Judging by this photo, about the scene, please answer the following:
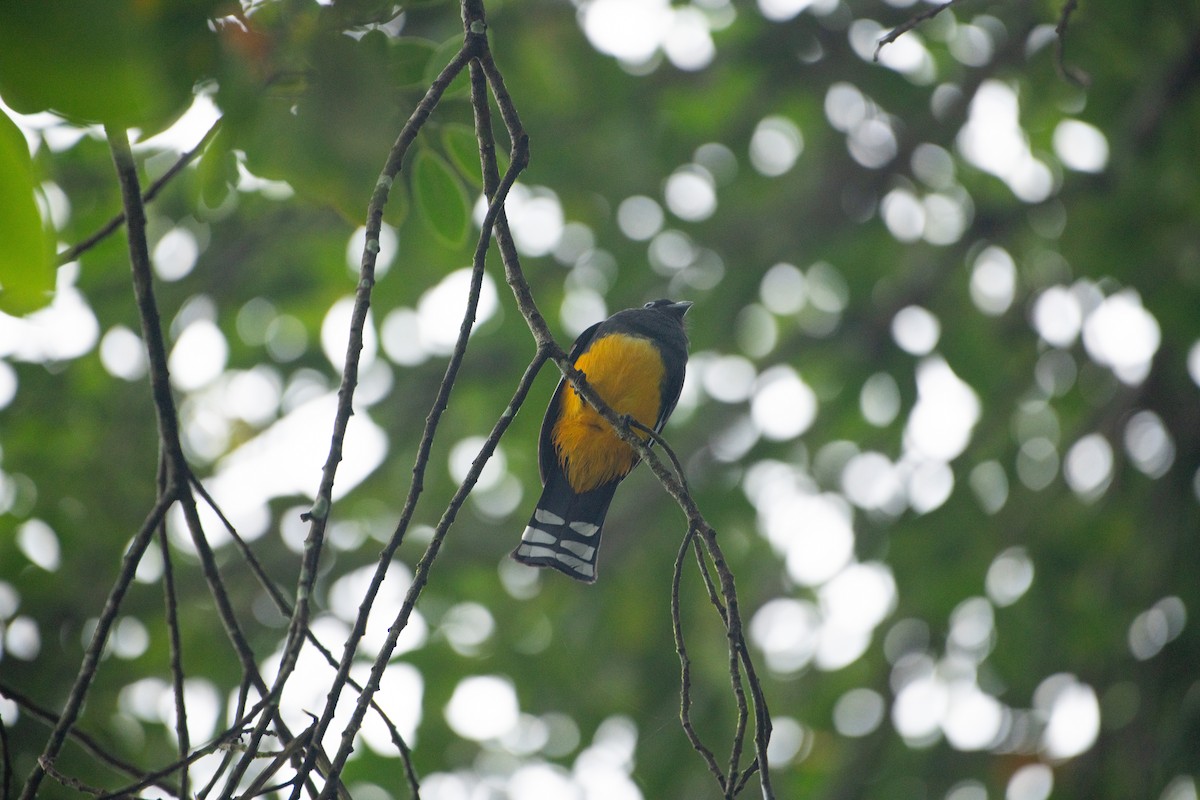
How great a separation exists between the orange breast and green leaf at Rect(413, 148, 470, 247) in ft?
3.86

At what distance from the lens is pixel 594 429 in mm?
3262

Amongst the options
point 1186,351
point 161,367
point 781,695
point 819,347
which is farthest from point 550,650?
point 161,367

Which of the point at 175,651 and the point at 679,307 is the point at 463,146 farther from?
the point at 679,307

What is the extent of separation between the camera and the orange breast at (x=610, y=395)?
126 inches

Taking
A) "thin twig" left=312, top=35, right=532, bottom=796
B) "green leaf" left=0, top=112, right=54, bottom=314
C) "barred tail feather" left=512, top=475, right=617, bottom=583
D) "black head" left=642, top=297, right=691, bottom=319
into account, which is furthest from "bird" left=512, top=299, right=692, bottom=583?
"green leaf" left=0, top=112, right=54, bottom=314

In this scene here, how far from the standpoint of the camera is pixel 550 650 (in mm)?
5891

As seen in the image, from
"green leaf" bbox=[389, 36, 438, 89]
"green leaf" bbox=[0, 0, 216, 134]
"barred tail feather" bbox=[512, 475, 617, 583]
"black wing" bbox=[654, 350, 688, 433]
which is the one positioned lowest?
"green leaf" bbox=[0, 0, 216, 134]


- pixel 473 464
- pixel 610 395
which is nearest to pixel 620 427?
pixel 473 464

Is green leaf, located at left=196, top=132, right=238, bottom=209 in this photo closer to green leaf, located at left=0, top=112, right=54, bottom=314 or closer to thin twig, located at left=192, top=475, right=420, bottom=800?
thin twig, located at left=192, top=475, right=420, bottom=800

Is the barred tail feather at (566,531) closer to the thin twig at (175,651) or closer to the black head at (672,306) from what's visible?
the thin twig at (175,651)

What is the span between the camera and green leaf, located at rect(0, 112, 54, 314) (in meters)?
0.67

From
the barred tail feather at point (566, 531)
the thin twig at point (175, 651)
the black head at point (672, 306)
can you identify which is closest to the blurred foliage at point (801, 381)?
the black head at point (672, 306)

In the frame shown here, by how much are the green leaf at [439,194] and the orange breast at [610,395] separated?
118 centimetres

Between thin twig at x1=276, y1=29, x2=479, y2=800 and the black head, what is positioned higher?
the black head
